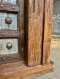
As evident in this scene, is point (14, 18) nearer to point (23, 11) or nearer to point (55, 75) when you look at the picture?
point (23, 11)

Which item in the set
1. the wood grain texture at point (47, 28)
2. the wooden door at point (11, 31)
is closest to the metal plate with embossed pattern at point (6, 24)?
the wooden door at point (11, 31)

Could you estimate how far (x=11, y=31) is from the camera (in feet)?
1.84

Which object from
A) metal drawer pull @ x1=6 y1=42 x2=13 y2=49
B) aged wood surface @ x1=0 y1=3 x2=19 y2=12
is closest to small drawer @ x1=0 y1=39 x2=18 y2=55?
metal drawer pull @ x1=6 y1=42 x2=13 y2=49

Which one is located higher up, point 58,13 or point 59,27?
point 58,13

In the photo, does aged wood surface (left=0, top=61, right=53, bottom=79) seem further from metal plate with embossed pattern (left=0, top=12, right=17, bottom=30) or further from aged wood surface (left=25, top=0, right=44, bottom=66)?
metal plate with embossed pattern (left=0, top=12, right=17, bottom=30)

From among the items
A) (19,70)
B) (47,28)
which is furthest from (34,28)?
(19,70)

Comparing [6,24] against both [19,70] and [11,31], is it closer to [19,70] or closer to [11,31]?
[11,31]

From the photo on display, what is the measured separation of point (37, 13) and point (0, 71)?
24 cm

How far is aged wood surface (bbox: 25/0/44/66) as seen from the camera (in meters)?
0.56

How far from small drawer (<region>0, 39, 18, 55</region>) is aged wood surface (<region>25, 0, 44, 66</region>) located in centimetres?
5

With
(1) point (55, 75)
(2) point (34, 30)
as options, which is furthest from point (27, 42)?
(1) point (55, 75)

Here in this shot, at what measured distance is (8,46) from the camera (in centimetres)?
57

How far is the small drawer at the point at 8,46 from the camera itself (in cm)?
57

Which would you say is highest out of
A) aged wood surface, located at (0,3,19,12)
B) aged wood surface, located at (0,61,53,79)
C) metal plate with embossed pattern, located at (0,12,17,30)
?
aged wood surface, located at (0,3,19,12)
